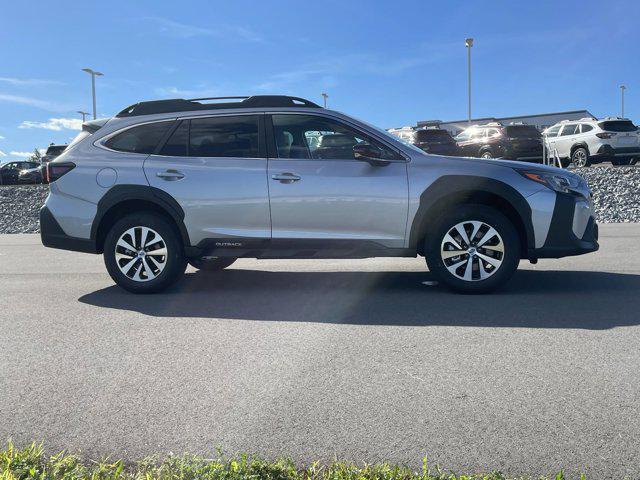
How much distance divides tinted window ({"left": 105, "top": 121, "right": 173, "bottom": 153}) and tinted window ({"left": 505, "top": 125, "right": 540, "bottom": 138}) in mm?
19224

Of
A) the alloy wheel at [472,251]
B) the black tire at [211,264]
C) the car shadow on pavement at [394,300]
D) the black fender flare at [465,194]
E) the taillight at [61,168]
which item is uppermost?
the taillight at [61,168]

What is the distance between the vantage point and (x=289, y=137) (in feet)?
20.4

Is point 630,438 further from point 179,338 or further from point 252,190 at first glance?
point 252,190

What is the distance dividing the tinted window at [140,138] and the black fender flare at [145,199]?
435mm

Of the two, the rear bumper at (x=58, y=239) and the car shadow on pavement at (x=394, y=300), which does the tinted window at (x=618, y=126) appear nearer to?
the car shadow on pavement at (x=394, y=300)

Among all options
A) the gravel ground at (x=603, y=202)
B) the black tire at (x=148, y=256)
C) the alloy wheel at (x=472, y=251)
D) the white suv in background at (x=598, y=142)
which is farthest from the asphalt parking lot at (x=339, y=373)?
the white suv in background at (x=598, y=142)

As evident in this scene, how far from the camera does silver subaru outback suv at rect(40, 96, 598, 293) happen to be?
5867mm

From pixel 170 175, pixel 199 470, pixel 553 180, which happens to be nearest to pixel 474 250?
pixel 553 180

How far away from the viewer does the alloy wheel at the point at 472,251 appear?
5.88 m

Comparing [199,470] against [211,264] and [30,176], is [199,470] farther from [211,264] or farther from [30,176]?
[30,176]

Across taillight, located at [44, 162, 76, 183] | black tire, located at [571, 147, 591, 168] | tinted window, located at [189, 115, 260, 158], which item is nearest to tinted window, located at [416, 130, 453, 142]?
black tire, located at [571, 147, 591, 168]

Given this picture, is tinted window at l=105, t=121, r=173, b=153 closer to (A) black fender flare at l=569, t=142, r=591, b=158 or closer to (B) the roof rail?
(B) the roof rail

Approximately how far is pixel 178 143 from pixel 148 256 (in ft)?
3.80

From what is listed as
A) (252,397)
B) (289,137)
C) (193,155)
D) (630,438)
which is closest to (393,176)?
(289,137)
